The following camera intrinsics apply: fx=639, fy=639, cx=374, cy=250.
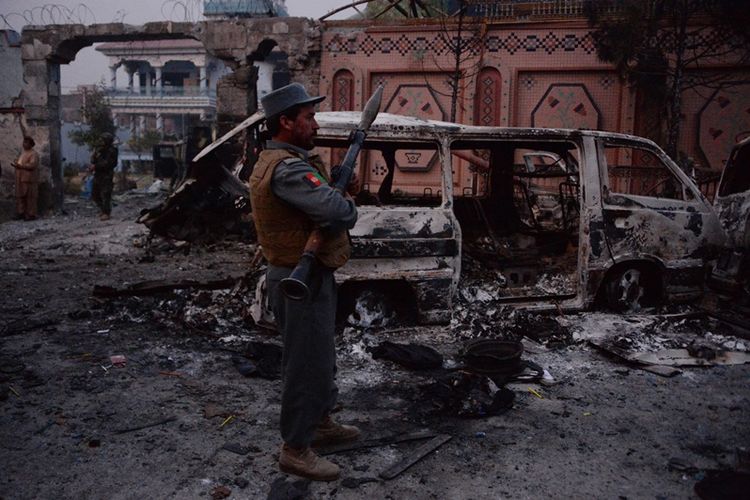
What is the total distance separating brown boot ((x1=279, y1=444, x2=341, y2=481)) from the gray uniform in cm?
6

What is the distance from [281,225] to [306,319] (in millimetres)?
474

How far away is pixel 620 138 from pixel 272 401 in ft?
13.3

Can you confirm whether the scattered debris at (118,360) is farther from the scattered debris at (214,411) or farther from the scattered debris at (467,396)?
the scattered debris at (467,396)

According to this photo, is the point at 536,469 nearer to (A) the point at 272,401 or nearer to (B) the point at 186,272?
(A) the point at 272,401

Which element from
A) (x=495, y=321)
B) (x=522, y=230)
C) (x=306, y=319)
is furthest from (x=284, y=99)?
(x=522, y=230)

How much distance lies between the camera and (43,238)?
11617 millimetres

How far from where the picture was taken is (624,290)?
6.12 meters

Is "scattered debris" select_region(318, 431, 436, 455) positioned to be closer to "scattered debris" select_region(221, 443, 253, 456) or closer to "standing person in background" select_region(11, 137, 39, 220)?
"scattered debris" select_region(221, 443, 253, 456)

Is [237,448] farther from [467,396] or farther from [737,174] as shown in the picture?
[737,174]

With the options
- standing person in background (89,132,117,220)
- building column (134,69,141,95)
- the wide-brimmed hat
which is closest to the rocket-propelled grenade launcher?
the wide-brimmed hat

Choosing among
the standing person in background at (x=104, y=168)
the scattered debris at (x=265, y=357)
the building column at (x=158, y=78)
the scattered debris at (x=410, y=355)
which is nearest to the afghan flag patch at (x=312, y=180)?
the scattered debris at (x=265, y=357)

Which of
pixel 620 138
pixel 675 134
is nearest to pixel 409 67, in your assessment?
pixel 675 134

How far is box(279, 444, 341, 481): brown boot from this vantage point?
318 cm

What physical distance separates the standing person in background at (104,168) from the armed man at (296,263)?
1131cm
